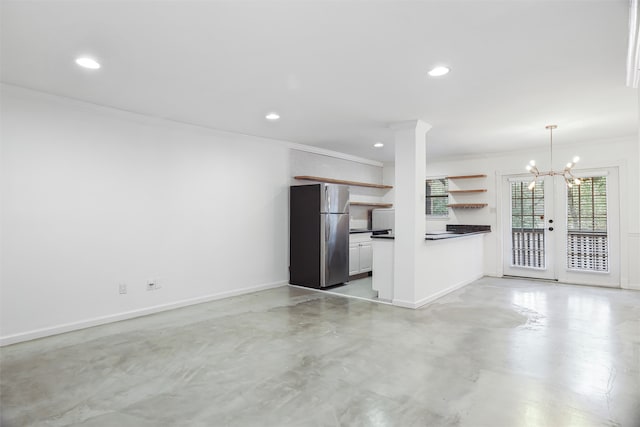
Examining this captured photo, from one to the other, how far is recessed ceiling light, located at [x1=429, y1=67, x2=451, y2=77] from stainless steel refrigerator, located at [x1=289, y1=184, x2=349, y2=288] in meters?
2.81

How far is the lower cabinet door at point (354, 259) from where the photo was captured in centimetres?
643

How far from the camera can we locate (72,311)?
3824 millimetres

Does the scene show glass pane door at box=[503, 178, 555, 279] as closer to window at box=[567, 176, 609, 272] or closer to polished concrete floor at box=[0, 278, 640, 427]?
window at box=[567, 176, 609, 272]

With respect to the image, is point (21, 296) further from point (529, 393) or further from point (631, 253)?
point (631, 253)

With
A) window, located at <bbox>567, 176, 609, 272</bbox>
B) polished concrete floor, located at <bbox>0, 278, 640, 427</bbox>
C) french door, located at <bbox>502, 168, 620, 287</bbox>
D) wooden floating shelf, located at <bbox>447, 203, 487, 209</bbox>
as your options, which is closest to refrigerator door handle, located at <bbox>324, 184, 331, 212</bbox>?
polished concrete floor, located at <bbox>0, 278, 640, 427</bbox>

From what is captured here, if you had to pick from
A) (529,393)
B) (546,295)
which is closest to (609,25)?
(529,393)

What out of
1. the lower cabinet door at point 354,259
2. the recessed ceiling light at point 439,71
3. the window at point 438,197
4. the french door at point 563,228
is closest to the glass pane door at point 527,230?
Result: the french door at point 563,228

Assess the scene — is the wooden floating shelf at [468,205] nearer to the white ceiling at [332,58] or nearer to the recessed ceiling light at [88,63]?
the white ceiling at [332,58]

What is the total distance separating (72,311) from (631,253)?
25.8 feet

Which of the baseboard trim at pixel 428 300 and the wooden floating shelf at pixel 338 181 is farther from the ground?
the wooden floating shelf at pixel 338 181

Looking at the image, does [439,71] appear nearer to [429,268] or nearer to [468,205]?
[429,268]

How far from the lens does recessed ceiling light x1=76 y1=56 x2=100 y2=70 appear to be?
2855mm

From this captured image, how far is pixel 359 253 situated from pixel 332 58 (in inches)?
169

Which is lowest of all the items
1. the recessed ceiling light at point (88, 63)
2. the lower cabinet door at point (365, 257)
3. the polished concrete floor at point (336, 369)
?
the polished concrete floor at point (336, 369)
